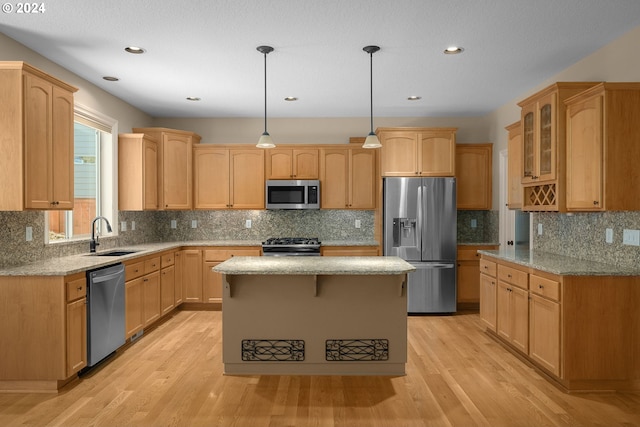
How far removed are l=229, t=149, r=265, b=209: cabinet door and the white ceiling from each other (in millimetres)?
934

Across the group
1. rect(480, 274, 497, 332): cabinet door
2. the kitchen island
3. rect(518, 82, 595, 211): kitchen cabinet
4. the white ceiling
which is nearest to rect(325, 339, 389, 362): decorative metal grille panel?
the kitchen island

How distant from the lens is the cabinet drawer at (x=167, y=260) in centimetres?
503

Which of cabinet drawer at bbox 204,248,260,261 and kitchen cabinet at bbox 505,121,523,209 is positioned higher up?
kitchen cabinet at bbox 505,121,523,209

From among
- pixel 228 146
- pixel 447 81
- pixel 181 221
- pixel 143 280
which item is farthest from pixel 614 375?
pixel 181 221

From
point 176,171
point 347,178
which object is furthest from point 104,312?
point 347,178

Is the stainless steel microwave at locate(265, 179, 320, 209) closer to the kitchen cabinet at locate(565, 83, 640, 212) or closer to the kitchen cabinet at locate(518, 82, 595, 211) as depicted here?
the kitchen cabinet at locate(518, 82, 595, 211)

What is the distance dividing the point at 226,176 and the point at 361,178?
1870 mm

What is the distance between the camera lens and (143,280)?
4.46 meters

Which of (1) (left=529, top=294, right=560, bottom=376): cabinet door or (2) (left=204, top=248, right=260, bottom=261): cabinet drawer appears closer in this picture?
(1) (left=529, top=294, right=560, bottom=376): cabinet door

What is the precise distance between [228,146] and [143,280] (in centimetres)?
226

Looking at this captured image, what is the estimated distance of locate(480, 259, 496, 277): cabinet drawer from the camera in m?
4.24

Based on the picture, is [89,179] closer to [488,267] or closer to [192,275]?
[192,275]

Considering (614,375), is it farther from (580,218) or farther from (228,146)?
(228,146)

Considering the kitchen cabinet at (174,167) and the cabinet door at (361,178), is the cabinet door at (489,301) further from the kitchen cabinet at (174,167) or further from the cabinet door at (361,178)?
the kitchen cabinet at (174,167)
